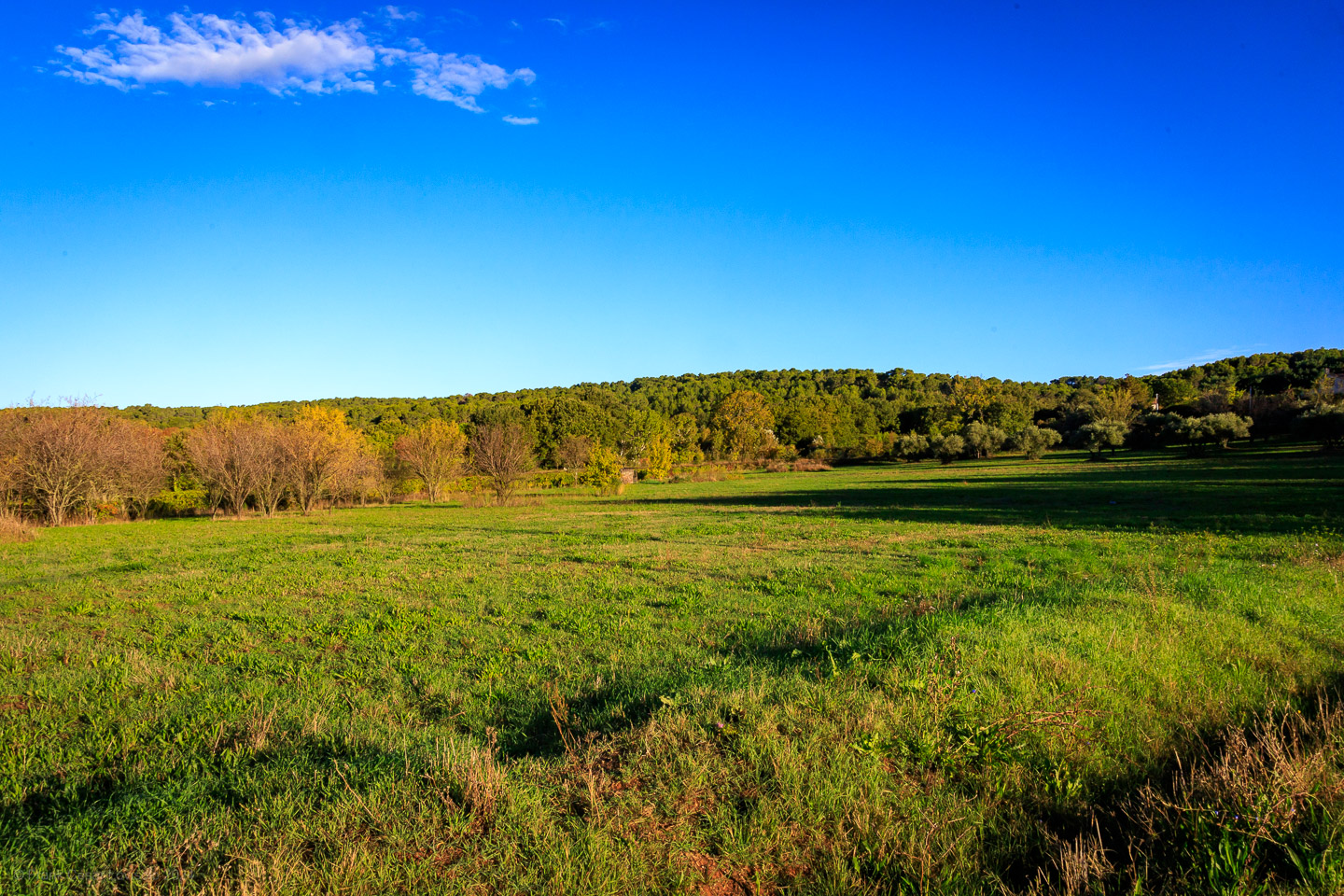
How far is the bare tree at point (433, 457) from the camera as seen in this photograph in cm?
4362

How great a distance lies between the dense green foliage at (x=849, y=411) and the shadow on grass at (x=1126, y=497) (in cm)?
2009

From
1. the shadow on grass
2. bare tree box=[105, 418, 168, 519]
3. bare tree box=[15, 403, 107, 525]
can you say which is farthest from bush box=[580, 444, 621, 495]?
bare tree box=[15, 403, 107, 525]

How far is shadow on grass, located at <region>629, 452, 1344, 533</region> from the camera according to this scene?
57.1 ft

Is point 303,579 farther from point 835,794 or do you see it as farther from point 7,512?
point 7,512

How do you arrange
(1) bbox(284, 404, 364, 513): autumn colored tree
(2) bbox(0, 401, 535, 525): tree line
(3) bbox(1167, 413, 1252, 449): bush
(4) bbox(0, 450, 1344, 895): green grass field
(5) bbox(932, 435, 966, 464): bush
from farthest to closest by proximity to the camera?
(5) bbox(932, 435, 966, 464): bush
(3) bbox(1167, 413, 1252, 449): bush
(1) bbox(284, 404, 364, 513): autumn colored tree
(2) bbox(0, 401, 535, 525): tree line
(4) bbox(0, 450, 1344, 895): green grass field

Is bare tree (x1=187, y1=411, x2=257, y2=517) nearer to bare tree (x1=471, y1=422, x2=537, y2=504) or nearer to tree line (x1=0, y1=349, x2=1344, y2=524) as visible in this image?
tree line (x1=0, y1=349, x2=1344, y2=524)

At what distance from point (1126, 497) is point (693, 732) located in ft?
83.8

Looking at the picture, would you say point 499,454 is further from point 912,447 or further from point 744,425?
point 744,425

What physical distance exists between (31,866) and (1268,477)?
120 feet

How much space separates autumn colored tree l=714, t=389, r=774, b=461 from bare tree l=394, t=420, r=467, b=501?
139ft

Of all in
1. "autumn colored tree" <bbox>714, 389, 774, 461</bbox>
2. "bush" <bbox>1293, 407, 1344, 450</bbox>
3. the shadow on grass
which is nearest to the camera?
the shadow on grass

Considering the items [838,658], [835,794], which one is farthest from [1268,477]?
[835,794]

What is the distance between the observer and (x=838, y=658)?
6.20m

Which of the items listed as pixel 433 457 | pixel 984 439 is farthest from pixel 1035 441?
pixel 433 457
